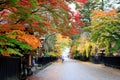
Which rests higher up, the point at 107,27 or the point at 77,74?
the point at 107,27

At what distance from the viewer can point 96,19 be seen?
1726 inches

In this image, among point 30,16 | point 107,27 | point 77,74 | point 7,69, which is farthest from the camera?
point 107,27

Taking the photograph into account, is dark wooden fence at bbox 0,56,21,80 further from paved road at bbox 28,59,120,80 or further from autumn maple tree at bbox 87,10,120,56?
autumn maple tree at bbox 87,10,120,56

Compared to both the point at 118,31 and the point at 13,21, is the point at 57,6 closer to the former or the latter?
the point at 13,21

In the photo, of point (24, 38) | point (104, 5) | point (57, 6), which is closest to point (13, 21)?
point (24, 38)

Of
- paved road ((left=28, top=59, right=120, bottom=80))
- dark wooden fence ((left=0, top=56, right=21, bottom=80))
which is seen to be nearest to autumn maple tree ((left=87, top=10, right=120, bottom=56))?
paved road ((left=28, top=59, right=120, bottom=80))

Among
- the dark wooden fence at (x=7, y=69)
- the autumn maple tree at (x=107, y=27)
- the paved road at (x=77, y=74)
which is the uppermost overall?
the autumn maple tree at (x=107, y=27)

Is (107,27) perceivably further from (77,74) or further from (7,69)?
(7,69)

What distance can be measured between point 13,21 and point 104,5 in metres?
48.4

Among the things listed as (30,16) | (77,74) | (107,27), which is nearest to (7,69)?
(30,16)

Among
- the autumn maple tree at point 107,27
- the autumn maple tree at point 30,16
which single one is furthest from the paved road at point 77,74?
→ the autumn maple tree at point 107,27

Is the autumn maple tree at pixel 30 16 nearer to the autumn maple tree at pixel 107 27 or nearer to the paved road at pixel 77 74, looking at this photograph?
the paved road at pixel 77 74

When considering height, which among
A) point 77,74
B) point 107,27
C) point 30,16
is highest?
point 107,27

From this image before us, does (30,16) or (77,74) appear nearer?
(30,16)
